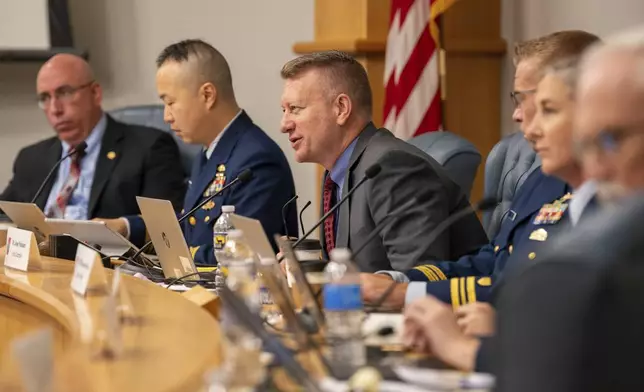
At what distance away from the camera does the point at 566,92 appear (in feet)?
Result: 6.87

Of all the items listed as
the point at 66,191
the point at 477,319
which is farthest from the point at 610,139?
the point at 66,191

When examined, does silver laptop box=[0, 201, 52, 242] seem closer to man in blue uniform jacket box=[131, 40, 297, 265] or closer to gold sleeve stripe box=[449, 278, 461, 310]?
man in blue uniform jacket box=[131, 40, 297, 265]

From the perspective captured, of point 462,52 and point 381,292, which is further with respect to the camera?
point 462,52

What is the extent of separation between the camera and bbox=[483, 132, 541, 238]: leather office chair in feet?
10.7

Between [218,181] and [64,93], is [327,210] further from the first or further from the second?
[64,93]

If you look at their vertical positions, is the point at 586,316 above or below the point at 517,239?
above

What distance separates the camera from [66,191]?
15.8 ft

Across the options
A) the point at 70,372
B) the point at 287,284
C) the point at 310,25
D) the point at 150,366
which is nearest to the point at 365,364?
the point at 150,366

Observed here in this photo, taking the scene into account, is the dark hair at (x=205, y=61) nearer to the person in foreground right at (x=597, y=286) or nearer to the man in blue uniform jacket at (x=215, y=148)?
the man in blue uniform jacket at (x=215, y=148)

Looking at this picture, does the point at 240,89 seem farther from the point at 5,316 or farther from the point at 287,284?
the point at 287,284

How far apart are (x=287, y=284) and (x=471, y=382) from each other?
2.68ft

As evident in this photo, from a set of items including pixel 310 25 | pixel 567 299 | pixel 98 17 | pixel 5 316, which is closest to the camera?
pixel 567 299

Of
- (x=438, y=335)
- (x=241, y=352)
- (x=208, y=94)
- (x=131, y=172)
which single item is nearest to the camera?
(x=241, y=352)

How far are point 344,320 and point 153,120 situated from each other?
3.52m
